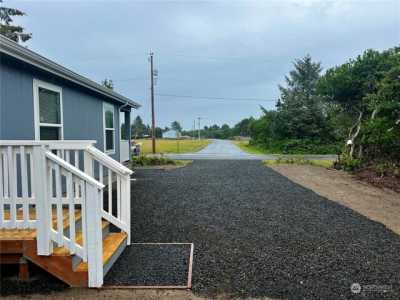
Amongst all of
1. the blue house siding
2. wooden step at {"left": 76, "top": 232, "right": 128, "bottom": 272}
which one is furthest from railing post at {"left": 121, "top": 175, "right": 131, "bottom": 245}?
the blue house siding

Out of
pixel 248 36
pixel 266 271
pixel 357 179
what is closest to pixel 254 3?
pixel 248 36

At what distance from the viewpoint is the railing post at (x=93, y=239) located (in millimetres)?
2543

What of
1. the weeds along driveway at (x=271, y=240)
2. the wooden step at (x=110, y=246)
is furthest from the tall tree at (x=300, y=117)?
the wooden step at (x=110, y=246)

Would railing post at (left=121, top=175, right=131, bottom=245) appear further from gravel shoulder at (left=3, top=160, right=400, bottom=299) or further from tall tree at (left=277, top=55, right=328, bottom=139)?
tall tree at (left=277, top=55, right=328, bottom=139)

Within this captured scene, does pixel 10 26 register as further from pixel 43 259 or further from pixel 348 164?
pixel 43 259

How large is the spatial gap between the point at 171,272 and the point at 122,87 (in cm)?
3267

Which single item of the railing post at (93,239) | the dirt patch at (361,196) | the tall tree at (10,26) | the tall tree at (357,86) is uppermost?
the tall tree at (10,26)

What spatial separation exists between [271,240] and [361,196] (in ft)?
14.6

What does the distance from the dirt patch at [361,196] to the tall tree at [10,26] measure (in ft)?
83.2

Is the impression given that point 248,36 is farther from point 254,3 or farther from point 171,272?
point 171,272

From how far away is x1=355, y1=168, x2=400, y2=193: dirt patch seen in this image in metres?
8.32

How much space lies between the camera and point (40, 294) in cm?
244

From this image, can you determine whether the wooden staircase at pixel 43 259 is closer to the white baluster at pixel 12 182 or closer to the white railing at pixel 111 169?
the white baluster at pixel 12 182

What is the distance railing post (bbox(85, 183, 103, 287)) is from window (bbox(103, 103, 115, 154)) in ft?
20.0
